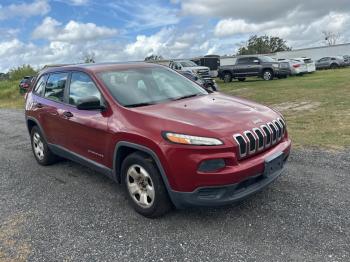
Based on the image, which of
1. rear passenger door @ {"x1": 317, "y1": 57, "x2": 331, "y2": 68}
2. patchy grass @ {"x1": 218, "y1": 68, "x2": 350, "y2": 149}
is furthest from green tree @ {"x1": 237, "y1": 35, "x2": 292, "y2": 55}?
patchy grass @ {"x1": 218, "y1": 68, "x2": 350, "y2": 149}

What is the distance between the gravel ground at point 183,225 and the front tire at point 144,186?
146 mm

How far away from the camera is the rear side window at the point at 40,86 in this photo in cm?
607

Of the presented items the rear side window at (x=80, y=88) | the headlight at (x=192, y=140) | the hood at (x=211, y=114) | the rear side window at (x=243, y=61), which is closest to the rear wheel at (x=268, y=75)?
the rear side window at (x=243, y=61)

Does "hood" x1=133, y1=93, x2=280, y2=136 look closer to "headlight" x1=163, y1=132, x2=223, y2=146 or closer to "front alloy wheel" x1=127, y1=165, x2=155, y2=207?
"headlight" x1=163, y1=132, x2=223, y2=146

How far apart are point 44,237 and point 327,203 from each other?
3.10m

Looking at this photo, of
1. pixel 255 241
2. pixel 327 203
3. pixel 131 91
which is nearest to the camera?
pixel 255 241

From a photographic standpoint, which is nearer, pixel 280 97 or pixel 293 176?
pixel 293 176

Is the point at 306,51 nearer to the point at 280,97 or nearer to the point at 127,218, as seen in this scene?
the point at 280,97

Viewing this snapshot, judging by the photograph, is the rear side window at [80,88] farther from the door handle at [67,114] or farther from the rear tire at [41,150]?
the rear tire at [41,150]

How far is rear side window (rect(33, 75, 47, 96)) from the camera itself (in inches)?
239

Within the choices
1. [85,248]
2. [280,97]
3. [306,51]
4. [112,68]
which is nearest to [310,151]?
[112,68]

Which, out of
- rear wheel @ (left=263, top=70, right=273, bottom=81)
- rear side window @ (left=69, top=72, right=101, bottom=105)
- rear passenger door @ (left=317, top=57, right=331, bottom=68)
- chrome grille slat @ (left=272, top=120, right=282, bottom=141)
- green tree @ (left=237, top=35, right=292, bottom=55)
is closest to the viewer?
chrome grille slat @ (left=272, top=120, right=282, bottom=141)

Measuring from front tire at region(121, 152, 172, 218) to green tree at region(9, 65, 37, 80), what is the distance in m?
41.8

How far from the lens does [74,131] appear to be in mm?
4863
